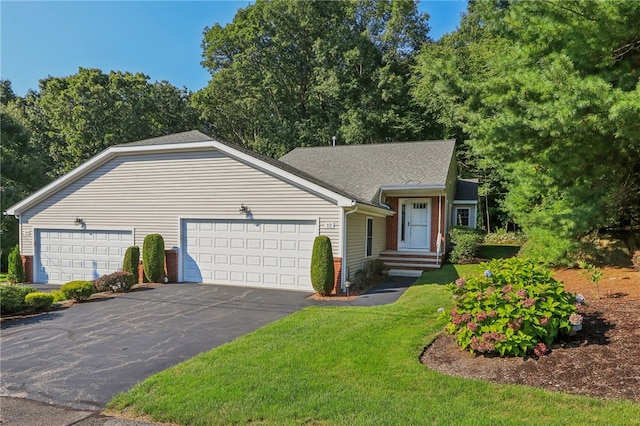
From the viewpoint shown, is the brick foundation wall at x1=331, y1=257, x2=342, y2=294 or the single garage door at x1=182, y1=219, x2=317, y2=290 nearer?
the brick foundation wall at x1=331, y1=257, x2=342, y2=294

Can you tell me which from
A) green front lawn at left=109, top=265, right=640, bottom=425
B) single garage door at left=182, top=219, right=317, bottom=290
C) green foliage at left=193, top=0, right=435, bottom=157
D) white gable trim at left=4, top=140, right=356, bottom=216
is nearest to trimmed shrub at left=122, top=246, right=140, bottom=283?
single garage door at left=182, top=219, right=317, bottom=290

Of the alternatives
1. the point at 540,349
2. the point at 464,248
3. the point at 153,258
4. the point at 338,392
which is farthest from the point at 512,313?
the point at 153,258

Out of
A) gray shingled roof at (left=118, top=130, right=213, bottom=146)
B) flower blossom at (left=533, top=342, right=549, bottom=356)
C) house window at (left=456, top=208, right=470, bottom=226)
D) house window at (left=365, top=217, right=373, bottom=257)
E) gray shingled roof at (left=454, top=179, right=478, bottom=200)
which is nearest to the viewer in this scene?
flower blossom at (left=533, top=342, right=549, bottom=356)

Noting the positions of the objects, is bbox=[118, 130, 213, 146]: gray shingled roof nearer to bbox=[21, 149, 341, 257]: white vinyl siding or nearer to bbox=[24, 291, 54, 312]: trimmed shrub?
bbox=[21, 149, 341, 257]: white vinyl siding

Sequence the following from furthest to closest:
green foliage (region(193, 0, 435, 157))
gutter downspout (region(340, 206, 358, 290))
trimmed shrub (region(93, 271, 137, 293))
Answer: green foliage (region(193, 0, 435, 157)), trimmed shrub (region(93, 271, 137, 293)), gutter downspout (region(340, 206, 358, 290))

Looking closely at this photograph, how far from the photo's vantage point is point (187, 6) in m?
11.3

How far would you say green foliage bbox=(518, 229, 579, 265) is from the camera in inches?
328

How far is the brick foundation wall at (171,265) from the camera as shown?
1278cm

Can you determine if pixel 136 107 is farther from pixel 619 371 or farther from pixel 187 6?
pixel 619 371

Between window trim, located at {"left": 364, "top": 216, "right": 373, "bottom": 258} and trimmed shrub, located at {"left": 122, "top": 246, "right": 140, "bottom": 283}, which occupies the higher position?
window trim, located at {"left": 364, "top": 216, "right": 373, "bottom": 258}

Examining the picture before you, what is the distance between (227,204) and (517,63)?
28.7ft

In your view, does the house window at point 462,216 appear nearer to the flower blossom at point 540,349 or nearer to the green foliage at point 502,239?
the green foliage at point 502,239

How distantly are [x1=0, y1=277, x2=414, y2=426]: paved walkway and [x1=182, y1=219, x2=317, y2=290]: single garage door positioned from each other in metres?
0.63

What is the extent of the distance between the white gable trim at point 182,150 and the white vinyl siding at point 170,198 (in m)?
0.16
